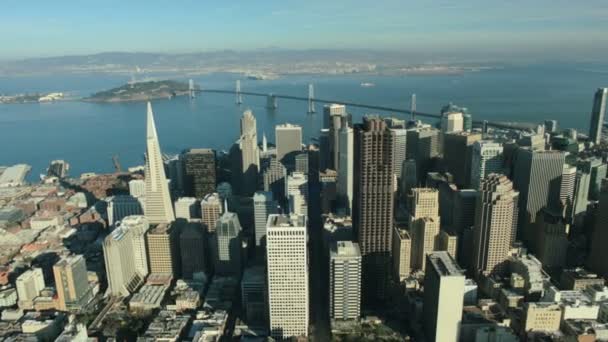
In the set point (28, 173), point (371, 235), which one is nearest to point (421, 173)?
point (371, 235)

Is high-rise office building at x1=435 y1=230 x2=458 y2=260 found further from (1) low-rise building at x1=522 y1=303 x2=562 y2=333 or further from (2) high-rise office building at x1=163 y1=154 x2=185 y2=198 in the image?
(2) high-rise office building at x1=163 y1=154 x2=185 y2=198

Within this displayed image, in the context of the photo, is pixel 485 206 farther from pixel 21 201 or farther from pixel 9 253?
pixel 21 201

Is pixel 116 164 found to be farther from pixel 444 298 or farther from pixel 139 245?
pixel 444 298

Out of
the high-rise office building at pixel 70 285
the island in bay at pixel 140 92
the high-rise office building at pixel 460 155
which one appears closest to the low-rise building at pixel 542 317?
the high-rise office building at pixel 460 155

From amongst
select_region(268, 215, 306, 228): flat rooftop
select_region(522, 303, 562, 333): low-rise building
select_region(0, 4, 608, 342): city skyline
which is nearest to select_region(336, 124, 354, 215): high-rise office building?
select_region(0, 4, 608, 342): city skyline

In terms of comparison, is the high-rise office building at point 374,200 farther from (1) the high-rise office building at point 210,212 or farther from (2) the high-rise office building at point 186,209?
(2) the high-rise office building at point 186,209

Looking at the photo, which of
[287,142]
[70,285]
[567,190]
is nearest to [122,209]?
[70,285]
